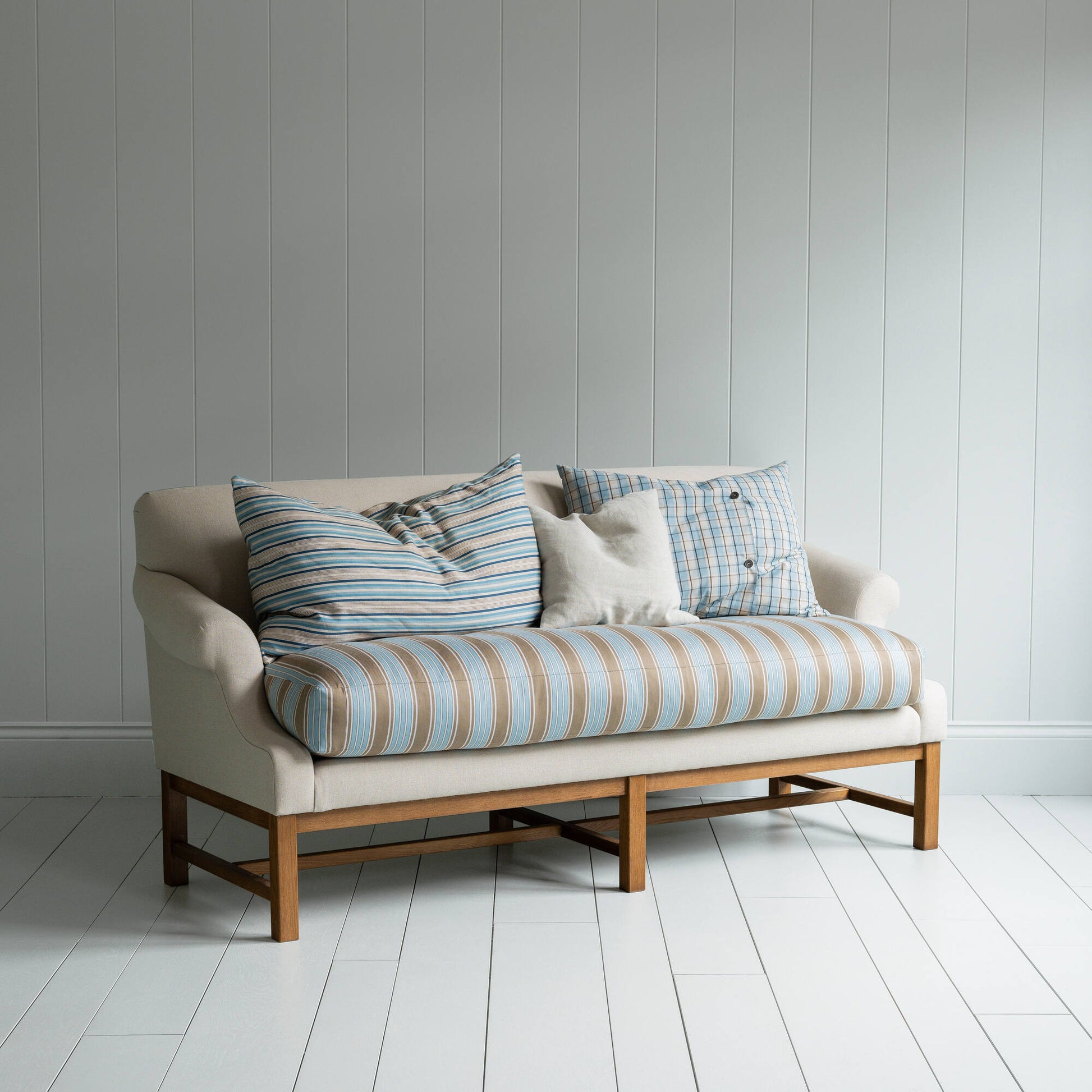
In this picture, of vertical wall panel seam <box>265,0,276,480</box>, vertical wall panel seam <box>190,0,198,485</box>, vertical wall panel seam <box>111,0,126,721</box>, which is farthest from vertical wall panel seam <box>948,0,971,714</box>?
vertical wall panel seam <box>111,0,126,721</box>

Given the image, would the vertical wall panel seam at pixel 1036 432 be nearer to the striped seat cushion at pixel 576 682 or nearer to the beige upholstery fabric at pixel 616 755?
the beige upholstery fabric at pixel 616 755

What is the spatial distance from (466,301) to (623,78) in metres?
0.80

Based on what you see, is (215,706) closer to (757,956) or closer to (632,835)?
(632,835)

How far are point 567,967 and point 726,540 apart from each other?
125cm

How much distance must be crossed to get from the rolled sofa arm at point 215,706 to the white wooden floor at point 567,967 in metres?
0.30

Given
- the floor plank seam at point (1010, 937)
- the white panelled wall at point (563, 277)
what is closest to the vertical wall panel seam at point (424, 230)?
the white panelled wall at point (563, 277)

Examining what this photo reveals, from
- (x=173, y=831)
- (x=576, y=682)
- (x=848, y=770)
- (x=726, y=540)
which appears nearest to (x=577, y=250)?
(x=726, y=540)

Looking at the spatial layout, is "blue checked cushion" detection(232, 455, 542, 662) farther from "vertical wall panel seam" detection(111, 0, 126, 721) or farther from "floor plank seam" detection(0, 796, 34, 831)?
"floor plank seam" detection(0, 796, 34, 831)

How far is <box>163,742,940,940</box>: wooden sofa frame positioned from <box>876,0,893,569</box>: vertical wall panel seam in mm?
897

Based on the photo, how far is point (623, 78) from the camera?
3561 mm

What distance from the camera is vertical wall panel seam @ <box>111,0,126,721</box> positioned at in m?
3.46

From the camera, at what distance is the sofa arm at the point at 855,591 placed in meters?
3.12

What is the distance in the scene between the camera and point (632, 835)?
266 cm

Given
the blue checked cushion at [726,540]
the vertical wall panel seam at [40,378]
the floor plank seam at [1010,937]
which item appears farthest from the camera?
the vertical wall panel seam at [40,378]
